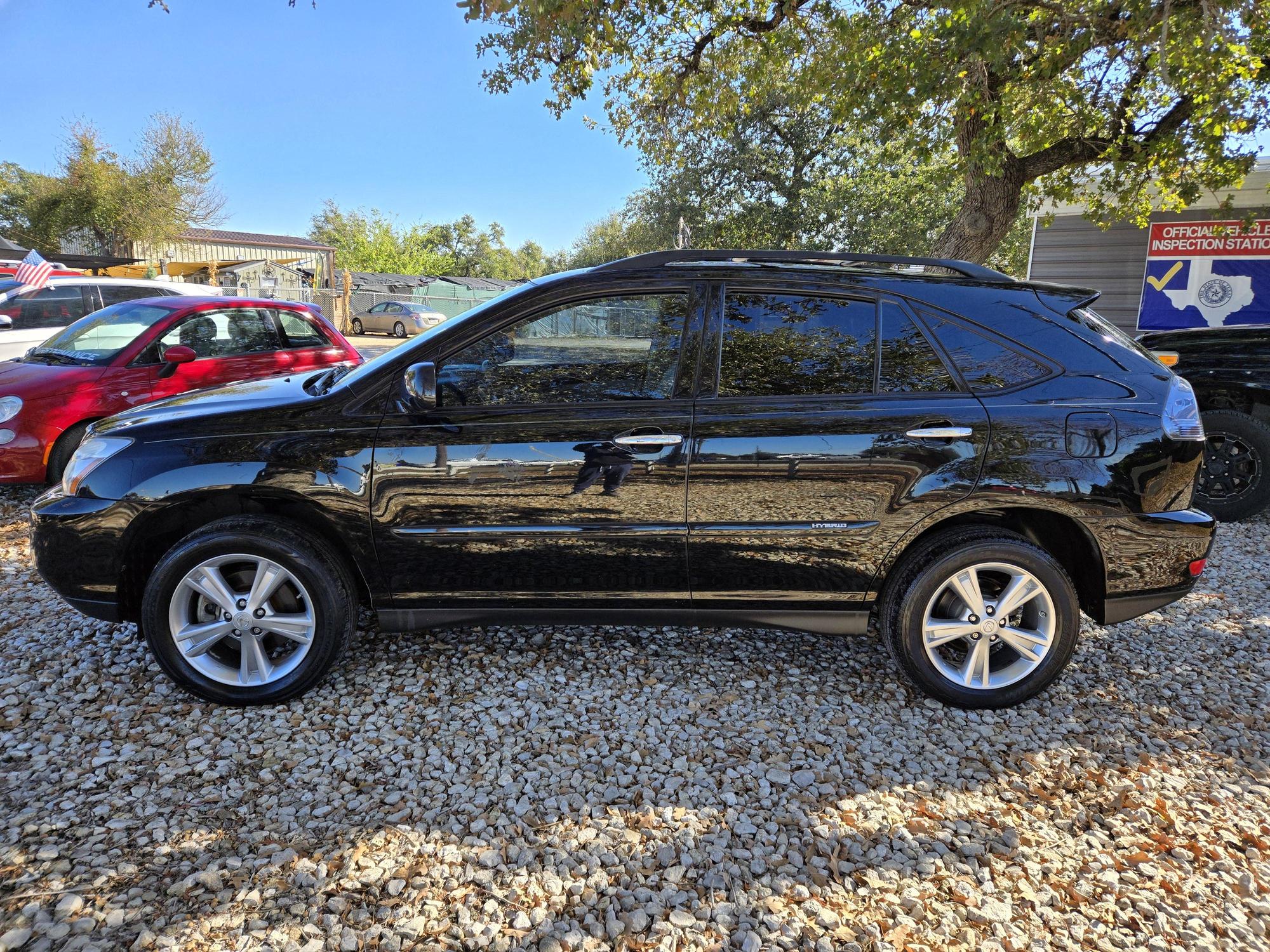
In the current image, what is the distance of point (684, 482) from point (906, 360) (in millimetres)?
1027

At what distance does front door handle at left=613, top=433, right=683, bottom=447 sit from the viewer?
2.91 m

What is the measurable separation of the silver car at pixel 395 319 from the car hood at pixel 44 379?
2594 centimetres

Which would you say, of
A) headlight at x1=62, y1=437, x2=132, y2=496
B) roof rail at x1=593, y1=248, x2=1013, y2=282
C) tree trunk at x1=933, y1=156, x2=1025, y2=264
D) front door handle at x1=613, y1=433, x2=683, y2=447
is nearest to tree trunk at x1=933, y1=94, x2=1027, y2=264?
tree trunk at x1=933, y1=156, x2=1025, y2=264

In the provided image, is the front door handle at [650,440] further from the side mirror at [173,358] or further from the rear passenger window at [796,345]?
the side mirror at [173,358]

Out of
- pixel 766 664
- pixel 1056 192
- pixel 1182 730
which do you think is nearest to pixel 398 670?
pixel 766 664

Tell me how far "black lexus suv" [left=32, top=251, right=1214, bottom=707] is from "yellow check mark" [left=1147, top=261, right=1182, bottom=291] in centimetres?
1143

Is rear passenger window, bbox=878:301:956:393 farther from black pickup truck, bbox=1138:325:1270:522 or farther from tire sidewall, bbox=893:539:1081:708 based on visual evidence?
black pickup truck, bbox=1138:325:1270:522

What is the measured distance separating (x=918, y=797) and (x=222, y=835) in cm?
229

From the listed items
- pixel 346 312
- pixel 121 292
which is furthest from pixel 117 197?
pixel 121 292

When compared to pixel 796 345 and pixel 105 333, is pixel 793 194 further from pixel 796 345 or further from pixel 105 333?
pixel 796 345

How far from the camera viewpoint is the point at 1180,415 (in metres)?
2.97

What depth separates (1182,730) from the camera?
120 inches

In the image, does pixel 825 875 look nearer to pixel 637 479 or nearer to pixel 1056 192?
pixel 637 479

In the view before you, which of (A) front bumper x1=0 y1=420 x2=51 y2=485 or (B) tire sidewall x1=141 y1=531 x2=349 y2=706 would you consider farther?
(A) front bumper x1=0 y1=420 x2=51 y2=485
